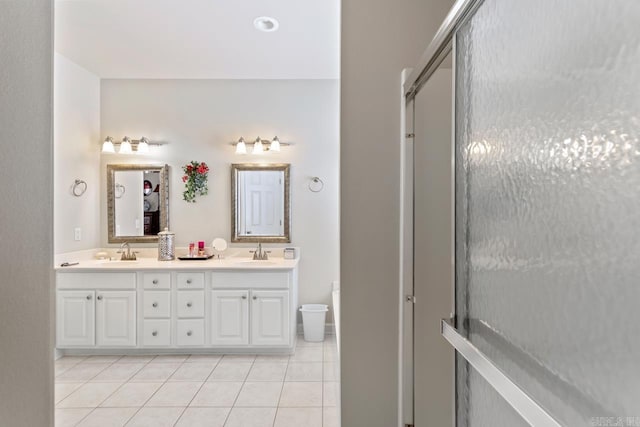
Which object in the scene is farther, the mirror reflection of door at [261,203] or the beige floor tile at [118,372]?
the mirror reflection of door at [261,203]

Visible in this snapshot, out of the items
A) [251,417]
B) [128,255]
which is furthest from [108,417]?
[128,255]

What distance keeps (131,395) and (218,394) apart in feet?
2.02

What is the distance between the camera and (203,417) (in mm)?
2385

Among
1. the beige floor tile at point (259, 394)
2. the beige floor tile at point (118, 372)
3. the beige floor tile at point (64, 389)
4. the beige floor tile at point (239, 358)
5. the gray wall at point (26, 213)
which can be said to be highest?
the gray wall at point (26, 213)

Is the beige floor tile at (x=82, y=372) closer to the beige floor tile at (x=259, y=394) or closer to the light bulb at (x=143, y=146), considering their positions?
the beige floor tile at (x=259, y=394)

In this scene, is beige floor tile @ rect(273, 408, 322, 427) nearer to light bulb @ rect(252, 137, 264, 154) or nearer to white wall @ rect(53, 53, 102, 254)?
light bulb @ rect(252, 137, 264, 154)

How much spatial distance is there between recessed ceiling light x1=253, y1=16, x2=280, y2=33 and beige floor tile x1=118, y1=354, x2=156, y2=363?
2.93 meters

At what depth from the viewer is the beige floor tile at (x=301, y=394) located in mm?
2545

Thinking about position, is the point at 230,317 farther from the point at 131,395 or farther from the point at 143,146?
the point at 143,146

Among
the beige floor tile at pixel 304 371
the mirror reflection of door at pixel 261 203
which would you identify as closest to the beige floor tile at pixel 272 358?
the beige floor tile at pixel 304 371

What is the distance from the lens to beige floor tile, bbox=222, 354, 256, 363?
3.32 metres

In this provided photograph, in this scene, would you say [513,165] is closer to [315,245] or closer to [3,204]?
[3,204]

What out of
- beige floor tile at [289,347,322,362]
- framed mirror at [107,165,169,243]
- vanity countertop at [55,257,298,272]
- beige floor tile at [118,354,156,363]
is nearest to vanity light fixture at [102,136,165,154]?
framed mirror at [107,165,169,243]

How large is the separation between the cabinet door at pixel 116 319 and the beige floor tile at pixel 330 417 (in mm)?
1929
